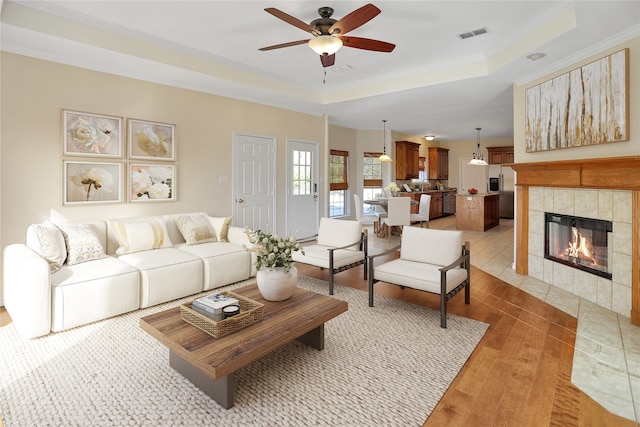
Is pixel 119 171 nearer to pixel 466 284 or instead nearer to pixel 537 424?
pixel 466 284

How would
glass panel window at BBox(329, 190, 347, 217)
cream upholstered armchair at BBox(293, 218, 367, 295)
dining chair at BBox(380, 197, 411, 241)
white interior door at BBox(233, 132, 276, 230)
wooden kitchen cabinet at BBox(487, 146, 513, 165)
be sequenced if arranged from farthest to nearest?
wooden kitchen cabinet at BBox(487, 146, 513, 165), glass panel window at BBox(329, 190, 347, 217), dining chair at BBox(380, 197, 411, 241), white interior door at BBox(233, 132, 276, 230), cream upholstered armchair at BBox(293, 218, 367, 295)

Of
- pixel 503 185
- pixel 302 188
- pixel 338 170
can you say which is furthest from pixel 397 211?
pixel 503 185

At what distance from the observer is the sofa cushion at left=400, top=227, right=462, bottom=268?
134 inches

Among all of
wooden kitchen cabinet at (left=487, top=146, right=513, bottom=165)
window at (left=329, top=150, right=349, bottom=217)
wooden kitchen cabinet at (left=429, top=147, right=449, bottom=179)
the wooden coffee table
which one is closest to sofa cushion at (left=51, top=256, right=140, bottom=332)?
the wooden coffee table

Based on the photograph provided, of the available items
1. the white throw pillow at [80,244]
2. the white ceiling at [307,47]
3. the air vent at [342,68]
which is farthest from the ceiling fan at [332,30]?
the white throw pillow at [80,244]

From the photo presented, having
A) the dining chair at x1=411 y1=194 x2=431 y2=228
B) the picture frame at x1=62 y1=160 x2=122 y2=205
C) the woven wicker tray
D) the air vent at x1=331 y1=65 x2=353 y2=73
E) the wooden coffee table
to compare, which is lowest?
the wooden coffee table

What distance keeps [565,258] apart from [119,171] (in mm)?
5558

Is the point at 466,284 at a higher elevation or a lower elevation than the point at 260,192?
lower

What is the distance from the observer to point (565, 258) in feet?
13.3

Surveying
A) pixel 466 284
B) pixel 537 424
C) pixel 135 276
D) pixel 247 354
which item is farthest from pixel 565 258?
pixel 135 276

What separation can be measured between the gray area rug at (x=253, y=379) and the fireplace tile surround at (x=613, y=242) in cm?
154

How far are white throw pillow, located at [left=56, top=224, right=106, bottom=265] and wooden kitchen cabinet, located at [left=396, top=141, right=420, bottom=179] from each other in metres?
7.85

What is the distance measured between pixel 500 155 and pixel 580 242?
7709mm

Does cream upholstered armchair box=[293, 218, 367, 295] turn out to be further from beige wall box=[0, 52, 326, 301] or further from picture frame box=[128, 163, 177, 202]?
picture frame box=[128, 163, 177, 202]
